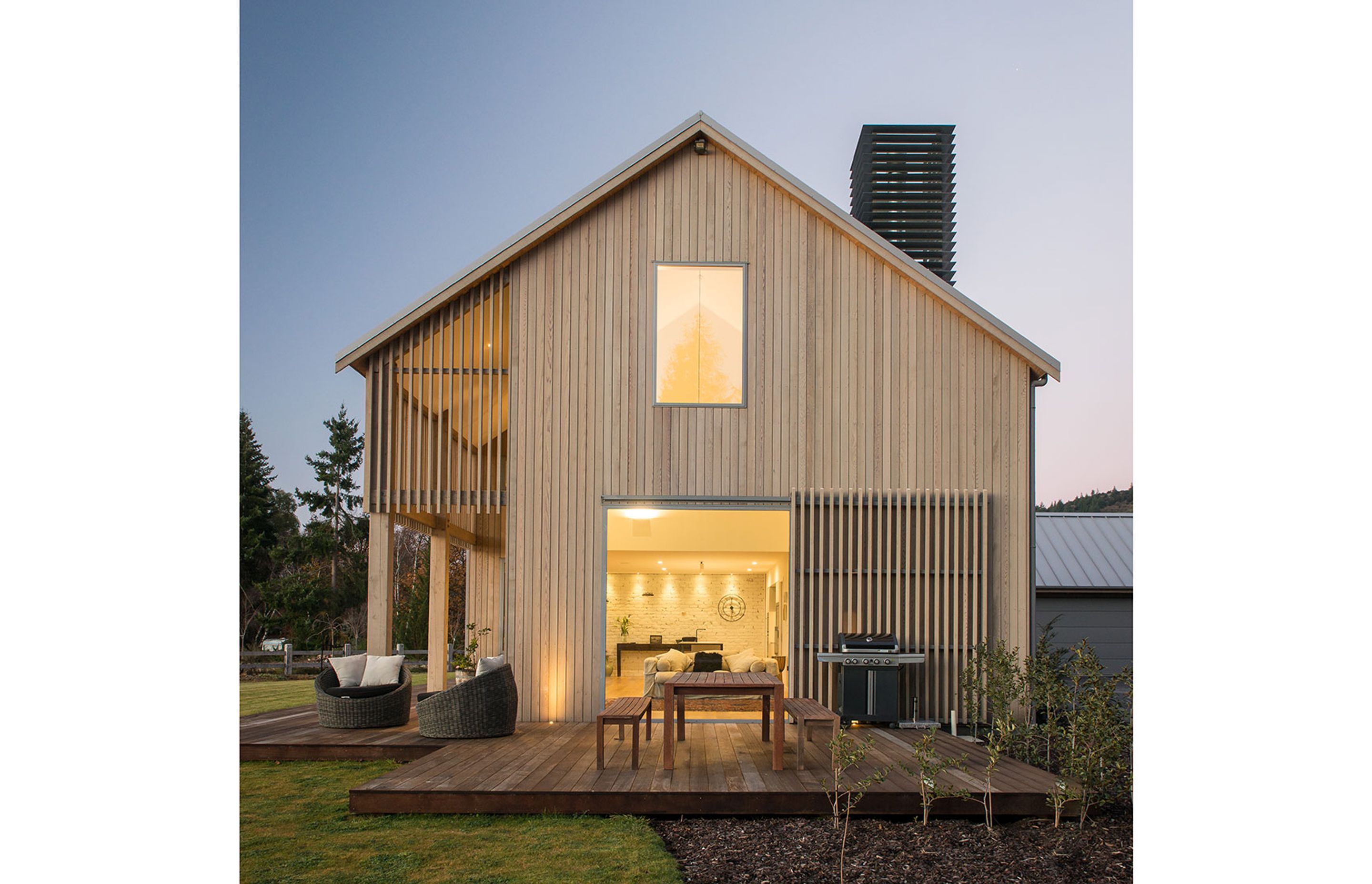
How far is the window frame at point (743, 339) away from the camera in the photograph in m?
9.81

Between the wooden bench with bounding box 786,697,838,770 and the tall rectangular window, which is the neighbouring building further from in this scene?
the wooden bench with bounding box 786,697,838,770

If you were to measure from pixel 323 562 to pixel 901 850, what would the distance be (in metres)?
28.9

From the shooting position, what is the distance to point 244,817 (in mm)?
6355

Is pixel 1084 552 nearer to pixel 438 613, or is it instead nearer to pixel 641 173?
pixel 641 173

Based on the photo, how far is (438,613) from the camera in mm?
11867

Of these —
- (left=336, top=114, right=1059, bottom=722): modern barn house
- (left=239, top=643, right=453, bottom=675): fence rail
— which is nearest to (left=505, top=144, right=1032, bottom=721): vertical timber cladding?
(left=336, top=114, right=1059, bottom=722): modern barn house

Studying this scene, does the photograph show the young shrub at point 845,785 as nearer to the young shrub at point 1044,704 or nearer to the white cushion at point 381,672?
the young shrub at point 1044,704

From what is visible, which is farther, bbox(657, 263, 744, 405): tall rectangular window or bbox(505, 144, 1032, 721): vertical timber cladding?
bbox(657, 263, 744, 405): tall rectangular window

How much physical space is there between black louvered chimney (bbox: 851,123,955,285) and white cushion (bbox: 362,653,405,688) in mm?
10543

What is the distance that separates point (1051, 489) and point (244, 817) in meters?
24.8

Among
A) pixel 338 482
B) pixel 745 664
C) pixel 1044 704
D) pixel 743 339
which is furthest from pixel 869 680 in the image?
pixel 338 482

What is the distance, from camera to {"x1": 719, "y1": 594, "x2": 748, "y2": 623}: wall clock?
1717 centimetres
